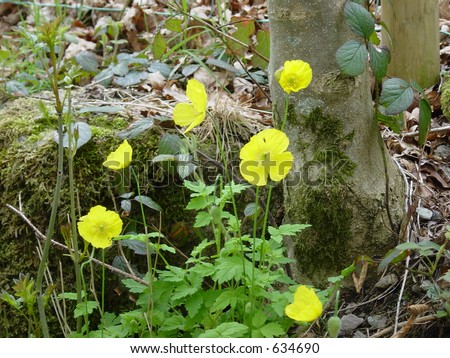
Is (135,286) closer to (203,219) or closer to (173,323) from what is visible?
(173,323)

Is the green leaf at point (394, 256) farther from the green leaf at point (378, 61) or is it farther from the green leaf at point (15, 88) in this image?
the green leaf at point (15, 88)

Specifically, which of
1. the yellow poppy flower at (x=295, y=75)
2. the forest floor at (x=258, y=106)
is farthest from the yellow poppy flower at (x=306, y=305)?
the yellow poppy flower at (x=295, y=75)

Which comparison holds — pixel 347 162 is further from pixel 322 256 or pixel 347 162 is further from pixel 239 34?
pixel 239 34

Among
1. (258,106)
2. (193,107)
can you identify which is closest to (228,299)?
(193,107)

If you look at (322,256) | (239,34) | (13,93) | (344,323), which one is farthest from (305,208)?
(13,93)

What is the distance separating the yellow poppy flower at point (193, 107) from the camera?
1.62 m

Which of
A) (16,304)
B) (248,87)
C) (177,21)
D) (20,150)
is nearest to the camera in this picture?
(16,304)

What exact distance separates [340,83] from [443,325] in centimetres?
76

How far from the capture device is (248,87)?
290 cm

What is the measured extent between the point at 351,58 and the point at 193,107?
53 centimetres

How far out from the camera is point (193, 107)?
1687 mm

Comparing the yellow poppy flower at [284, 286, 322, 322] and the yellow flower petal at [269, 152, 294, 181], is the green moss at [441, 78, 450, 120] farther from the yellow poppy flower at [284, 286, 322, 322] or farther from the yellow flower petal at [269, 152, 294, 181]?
the yellow poppy flower at [284, 286, 322, 322]

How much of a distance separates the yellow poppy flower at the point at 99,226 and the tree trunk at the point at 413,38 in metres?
1.57

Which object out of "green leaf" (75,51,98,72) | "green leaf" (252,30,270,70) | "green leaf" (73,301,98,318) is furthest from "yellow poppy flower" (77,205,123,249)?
"green leaf" (75,51,98,72)
